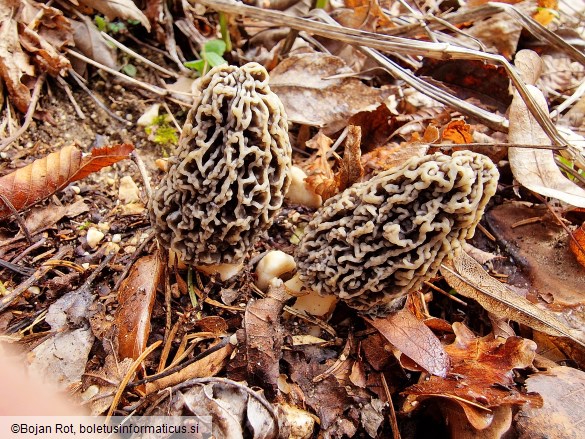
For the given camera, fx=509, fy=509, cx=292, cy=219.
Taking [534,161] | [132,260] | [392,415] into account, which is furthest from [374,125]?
[392,415]

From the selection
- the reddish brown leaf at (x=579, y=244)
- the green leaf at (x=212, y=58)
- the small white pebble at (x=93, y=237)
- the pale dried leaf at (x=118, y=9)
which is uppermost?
the pale dried leaf at (x=118, y=9)

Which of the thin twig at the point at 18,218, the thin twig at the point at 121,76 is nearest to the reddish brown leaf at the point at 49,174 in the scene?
the thin twig at the point at 18,218

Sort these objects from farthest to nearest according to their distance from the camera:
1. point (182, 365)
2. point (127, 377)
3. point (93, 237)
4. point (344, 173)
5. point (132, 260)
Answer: point (344, 173) → point (93, 237) → point (132, 260) → point (182, 365) → point (127, 377)

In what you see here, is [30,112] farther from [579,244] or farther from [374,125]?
[579,244]

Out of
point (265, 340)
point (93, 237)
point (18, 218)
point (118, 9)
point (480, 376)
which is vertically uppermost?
point (118, 9)

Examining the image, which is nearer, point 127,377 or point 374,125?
point 127,377

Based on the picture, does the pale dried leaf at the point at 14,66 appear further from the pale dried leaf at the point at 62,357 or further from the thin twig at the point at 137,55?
the pale dried leaf at the point at 62,357

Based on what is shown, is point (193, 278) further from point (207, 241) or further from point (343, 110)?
point (343, 110)
